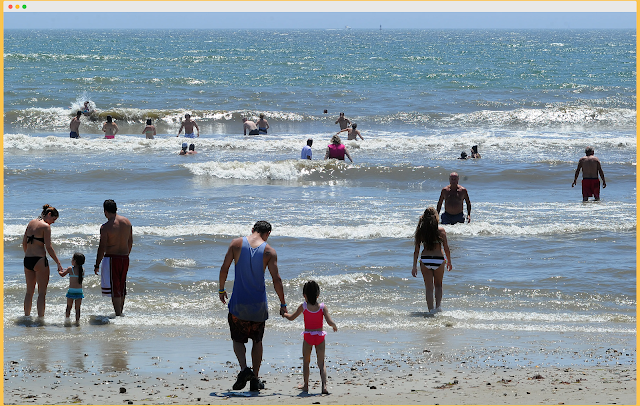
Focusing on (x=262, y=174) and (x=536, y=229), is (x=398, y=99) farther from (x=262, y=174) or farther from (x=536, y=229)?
(x=536, y=229)

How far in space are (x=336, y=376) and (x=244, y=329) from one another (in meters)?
0.92

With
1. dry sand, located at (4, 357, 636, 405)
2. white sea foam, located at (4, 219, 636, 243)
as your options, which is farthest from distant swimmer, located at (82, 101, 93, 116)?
dry sand, located at (4, 357, 636, 405)

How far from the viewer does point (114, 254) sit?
8547 mm

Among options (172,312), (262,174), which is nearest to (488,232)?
(172,312)

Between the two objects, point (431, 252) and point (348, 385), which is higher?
point (431, 252)

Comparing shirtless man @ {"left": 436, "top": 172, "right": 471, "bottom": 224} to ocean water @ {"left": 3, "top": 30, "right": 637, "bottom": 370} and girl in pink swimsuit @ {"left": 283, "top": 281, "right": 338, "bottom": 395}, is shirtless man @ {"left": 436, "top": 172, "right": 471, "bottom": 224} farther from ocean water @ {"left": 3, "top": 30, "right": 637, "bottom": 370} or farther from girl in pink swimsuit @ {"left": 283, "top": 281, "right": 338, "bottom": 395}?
girl in pink swimsuit @ {"left": 283, "top": 281, "right": 338, "bottom": 395}

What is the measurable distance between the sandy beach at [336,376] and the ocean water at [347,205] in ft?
2.03

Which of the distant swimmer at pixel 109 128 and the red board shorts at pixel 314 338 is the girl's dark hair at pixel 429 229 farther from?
the distant swimmer at pixel 109 128

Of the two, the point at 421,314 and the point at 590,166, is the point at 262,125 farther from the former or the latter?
the point at 421,314

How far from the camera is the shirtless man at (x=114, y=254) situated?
848cm

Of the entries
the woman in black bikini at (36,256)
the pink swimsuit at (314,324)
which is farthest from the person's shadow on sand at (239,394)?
the woman in black bikini at (36,256)

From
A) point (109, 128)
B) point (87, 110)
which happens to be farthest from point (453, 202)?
point (87, 110)

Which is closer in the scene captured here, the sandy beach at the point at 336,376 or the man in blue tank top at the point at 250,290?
the sandy beach at the point at 336,376

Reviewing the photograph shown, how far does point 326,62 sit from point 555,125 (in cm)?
4220
